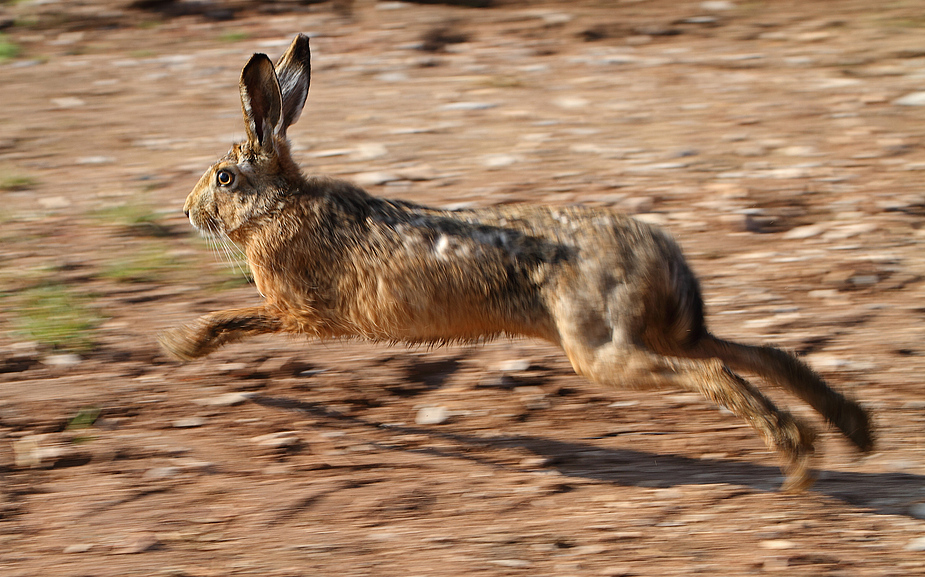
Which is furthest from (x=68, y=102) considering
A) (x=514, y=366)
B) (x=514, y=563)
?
(x=514, y=563)

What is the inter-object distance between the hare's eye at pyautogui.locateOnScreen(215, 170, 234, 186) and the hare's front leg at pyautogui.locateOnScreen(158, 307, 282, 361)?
570 millimetres

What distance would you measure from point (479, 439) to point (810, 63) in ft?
19.1

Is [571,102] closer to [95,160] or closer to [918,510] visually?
[95,160]

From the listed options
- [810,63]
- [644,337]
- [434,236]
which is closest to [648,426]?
[644,337]

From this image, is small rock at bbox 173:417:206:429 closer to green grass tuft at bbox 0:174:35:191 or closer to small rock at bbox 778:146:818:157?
green grass tuft at bbox 0:174:35:191

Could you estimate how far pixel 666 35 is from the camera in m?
9.24

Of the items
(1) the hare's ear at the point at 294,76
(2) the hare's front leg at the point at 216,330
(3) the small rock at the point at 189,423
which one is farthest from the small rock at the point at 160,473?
(1) the hare's ear at the point at 294,76

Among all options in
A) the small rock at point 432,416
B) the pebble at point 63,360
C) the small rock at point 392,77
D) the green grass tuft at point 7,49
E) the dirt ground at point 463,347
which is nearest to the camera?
the dirt ground at point 463,347

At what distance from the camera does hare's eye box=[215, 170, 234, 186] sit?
13.8 ft

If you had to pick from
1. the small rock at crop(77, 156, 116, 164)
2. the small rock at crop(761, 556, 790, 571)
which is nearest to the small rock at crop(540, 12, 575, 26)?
the small rock at crop(77, 156, 116, 164)

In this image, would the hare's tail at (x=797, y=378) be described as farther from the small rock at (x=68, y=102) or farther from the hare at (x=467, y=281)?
the small rock at (x=68, y=102)

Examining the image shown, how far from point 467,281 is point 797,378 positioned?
1.41m

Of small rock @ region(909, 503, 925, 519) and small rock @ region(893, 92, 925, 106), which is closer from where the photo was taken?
small rock @ region(909, 503, 925, 519)

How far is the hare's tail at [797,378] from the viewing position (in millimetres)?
3861
